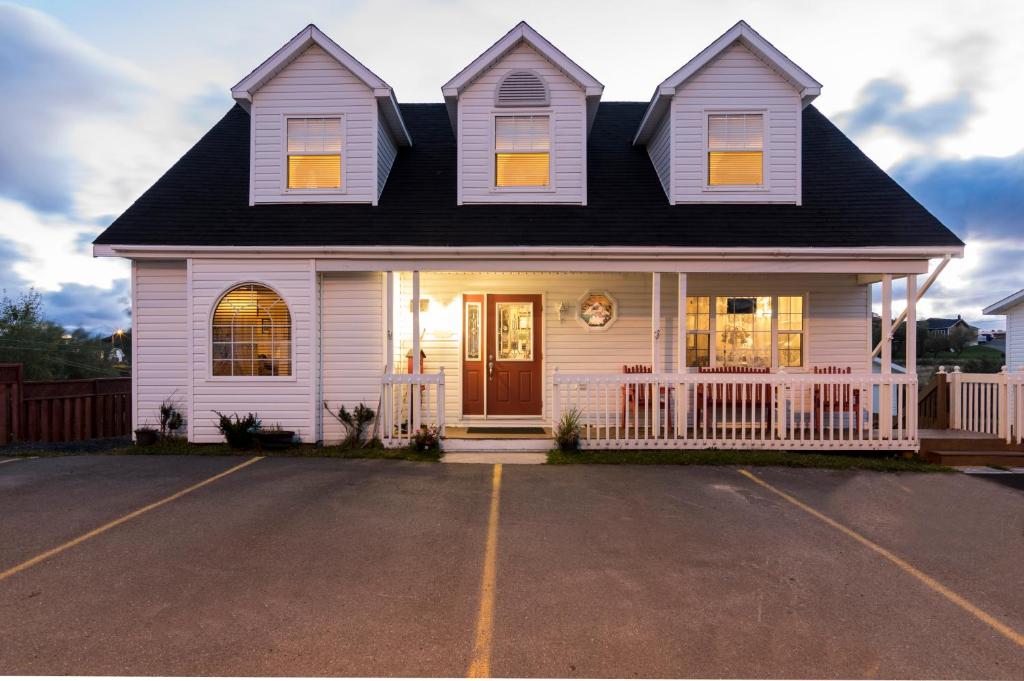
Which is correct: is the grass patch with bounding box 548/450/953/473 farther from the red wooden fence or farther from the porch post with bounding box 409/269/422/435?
Answer: the red wooden fence

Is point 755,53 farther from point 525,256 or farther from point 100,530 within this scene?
point 100,530

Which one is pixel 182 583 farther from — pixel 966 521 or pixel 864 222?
pixel 864 222

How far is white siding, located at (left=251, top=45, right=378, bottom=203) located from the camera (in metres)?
9.16

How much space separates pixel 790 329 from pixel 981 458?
11.2 ft

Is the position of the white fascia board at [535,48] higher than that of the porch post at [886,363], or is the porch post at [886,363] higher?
the white fascia board at [535,48]

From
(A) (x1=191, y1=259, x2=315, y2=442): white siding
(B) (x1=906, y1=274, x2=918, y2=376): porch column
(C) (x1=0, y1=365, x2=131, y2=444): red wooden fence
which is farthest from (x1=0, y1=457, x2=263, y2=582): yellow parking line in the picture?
(B) (x1=906, y1=274, x2=918, y2=376): porch column

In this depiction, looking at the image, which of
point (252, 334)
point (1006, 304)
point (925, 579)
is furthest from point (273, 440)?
point (1006, 304)

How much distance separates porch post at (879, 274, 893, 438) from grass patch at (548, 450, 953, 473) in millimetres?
581

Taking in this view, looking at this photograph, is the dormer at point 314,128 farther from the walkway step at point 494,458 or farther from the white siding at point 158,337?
the walkway step at point 494,458

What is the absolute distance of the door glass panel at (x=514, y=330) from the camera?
10.1m

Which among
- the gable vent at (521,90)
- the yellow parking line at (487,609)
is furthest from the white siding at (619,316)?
the yellow parking line at (487,609)

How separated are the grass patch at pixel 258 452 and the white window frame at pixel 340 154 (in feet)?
14.7

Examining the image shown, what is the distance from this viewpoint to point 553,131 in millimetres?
9312

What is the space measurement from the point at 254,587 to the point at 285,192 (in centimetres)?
737
